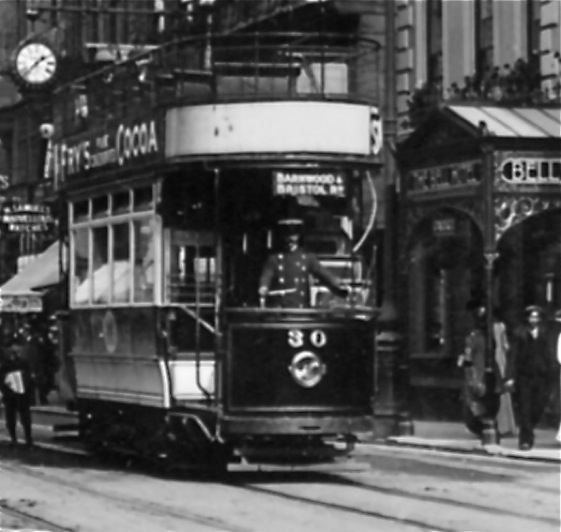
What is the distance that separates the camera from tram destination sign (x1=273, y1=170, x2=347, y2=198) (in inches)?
725

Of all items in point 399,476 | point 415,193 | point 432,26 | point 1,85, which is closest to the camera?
point 399,476

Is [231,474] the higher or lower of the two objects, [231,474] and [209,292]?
the lower

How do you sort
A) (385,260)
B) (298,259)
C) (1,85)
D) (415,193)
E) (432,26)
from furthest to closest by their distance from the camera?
(1,85) < (432,26) < (415,193) < (385,260) < (298,259)

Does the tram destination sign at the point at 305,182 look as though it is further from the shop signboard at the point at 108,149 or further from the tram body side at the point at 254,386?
the shop signboard at the point at 108,149

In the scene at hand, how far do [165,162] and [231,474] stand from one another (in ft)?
9.73

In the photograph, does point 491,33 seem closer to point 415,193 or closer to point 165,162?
point 415,193

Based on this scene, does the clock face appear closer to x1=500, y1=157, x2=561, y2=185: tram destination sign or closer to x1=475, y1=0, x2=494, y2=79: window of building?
x1=475, y1=0, x2=494, y2=79: window of building

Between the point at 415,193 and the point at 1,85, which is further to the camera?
the point at 1,85

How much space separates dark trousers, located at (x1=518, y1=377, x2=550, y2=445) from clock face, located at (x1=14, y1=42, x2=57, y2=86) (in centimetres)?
2243

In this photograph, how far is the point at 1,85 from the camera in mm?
50875

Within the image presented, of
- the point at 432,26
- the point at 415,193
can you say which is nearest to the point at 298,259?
the point at 415,193

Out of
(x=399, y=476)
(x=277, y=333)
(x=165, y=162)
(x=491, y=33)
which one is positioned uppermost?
(x=491, y=33)

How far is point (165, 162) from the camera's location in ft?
62.4

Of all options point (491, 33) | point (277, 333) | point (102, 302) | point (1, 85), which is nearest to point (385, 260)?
point (491, 33)
